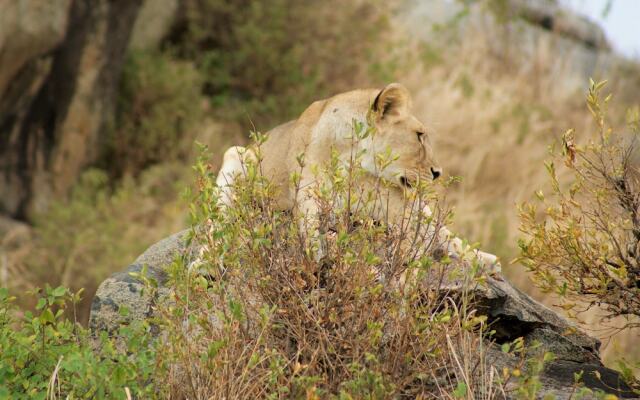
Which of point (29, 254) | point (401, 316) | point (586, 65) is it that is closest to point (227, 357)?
point (401, 316)

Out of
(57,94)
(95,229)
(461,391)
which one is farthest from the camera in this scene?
(95,229)

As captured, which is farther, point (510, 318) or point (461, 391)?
point (510, 318)

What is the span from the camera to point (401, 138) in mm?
4820

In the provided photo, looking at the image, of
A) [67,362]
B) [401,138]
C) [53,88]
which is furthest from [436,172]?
[53,88]

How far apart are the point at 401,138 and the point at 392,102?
0.63 feet

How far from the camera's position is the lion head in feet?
15.5

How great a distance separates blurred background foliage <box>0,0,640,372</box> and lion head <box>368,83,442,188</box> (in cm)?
513

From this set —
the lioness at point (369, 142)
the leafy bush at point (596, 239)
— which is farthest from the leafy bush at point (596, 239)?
the lioness at point (369, 142)

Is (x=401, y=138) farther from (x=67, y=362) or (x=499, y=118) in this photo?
(x=499, y=118)

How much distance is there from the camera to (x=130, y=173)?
1186 cm

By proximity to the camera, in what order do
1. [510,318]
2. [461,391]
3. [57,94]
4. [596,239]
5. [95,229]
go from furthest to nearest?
[95,229]
[57,94]
[510,318]
[596,239]
[461,391]

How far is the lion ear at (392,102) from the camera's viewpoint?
4.82 metres

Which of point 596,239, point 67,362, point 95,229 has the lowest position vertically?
point 95,229

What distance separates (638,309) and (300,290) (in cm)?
144
